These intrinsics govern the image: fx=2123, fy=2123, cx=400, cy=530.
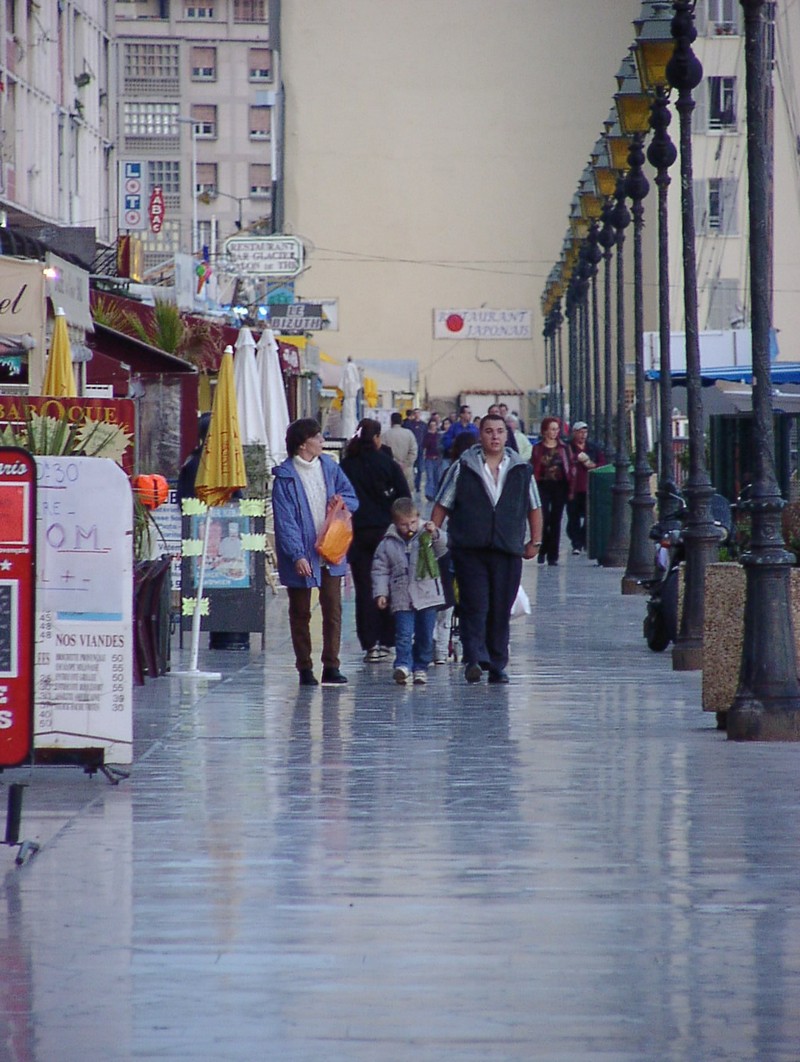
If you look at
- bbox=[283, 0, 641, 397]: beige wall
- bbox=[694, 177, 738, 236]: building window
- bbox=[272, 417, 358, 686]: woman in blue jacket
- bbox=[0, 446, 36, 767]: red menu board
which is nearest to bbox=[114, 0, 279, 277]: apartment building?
bbox=[283, 0, 641, 397]: beige wall

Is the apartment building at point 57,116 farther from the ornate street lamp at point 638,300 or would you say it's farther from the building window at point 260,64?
the building window at point 260,64

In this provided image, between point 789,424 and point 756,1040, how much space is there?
1457cm

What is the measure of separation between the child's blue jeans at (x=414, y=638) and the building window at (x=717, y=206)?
5403 centimetres

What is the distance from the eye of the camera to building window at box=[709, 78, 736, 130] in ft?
221

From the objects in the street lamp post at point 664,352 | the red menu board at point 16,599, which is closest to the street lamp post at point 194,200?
the street lamp post at point 664,352

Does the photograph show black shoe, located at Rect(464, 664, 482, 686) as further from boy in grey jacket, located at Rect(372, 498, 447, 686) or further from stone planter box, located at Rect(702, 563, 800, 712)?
→ stone planter box, located at Rect(702, 563, 800, 712)

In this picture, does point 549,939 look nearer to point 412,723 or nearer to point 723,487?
point 412,723

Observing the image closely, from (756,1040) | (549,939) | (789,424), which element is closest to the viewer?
(756,1040)

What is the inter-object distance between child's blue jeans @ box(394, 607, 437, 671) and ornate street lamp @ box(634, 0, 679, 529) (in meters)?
2.92

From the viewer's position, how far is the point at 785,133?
68750 mm

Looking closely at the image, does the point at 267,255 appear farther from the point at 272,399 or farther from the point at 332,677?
the point at 332,677

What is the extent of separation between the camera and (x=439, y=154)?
78.1 m

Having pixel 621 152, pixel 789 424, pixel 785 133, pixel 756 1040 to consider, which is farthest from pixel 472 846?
pixel 785 133

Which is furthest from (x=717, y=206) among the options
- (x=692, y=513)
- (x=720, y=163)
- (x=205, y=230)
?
(x=692, y=513)
